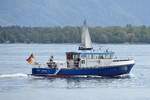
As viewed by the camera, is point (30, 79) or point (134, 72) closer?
point (30, 79)

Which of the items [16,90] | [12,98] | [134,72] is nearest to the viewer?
[12,98]

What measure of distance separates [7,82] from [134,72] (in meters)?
22.2

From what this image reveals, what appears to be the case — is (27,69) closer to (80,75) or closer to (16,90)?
(80,75)

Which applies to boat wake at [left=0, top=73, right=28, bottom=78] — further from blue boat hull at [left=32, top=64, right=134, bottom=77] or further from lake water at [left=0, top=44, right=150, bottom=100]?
blue boat hull at [left=32, top=64, right=134, bottom=77]

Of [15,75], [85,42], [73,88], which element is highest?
[85,42]

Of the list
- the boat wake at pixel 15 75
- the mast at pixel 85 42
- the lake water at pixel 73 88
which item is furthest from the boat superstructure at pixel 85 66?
the boat wake at pixel 15 75

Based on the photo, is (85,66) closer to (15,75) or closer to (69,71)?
(69,71)

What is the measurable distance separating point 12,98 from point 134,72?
3478 cm

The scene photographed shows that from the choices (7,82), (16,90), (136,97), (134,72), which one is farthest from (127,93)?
(134,72)

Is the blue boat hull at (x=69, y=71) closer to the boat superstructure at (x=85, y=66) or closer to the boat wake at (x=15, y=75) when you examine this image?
the boat superstructure at (x=85, y=66)

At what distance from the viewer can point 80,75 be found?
309 feet

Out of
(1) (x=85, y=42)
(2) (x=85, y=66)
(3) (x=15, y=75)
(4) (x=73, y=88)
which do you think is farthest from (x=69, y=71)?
(4) (x=73, y=88)

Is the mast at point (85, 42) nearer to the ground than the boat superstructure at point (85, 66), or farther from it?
farther from it

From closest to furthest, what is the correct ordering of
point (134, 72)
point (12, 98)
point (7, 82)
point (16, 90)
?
point (12, 98) < point (16, 90) < point (7, 82) < point (134, 72)
